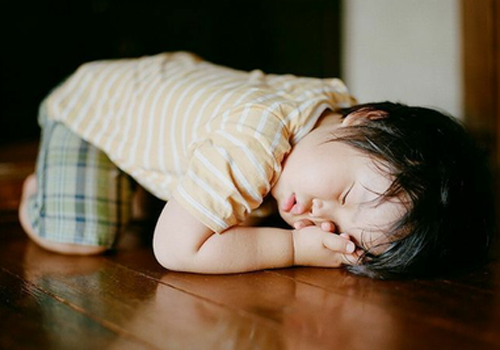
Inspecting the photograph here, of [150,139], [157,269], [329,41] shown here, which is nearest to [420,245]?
[157,269]

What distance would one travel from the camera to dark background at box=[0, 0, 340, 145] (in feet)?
5.60

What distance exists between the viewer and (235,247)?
2.87 ft

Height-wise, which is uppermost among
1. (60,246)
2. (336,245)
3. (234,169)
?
(234,169)

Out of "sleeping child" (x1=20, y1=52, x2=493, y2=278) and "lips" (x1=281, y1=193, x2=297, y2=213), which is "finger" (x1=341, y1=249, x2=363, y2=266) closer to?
"sleeping child" (x1=20, y1=52, x2=493, y2=278)

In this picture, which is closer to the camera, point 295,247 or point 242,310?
point 242,310

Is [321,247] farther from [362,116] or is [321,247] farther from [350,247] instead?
[362,116]

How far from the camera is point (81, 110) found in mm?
1235

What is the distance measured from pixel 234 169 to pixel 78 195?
41cm

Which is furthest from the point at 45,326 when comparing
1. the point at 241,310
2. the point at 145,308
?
the point at 241,310

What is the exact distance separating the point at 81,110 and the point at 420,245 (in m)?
0.73

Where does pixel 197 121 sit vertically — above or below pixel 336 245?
above

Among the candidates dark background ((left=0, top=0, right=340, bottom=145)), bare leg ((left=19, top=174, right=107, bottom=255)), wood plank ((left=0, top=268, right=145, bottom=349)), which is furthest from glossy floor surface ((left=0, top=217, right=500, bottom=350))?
dark background ((left=0, top=0, right=340, bottom=145))

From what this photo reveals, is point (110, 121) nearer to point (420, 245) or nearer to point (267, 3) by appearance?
point (420, 245)

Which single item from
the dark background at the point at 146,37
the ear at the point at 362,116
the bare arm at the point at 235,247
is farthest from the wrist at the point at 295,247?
the dark background at the point at 146,37
